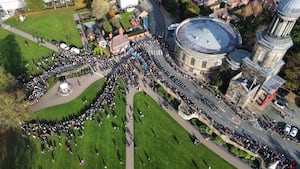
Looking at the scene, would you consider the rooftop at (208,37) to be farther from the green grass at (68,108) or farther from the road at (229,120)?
the green grass at (68,108)

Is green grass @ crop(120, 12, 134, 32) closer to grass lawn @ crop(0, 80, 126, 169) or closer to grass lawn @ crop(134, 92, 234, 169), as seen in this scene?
grass lawn @ crop(134, 92, 234, 169)

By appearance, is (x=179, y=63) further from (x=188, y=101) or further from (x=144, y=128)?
(x=144, y=128)

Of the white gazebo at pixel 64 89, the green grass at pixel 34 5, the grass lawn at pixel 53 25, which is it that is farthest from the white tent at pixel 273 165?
the green grass at pixel 34 5

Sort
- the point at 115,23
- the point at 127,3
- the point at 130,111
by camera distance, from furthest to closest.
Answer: the point at 127,3, the point at 115,23, the point at 130,111

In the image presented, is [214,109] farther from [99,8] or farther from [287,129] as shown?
[99,8]

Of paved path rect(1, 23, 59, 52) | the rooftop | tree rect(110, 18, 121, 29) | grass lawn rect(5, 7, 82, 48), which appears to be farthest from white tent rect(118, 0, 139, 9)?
paved path rect(1, 23, 59, 52)

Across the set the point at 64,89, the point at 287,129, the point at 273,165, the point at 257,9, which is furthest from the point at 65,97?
the point at 257,9
